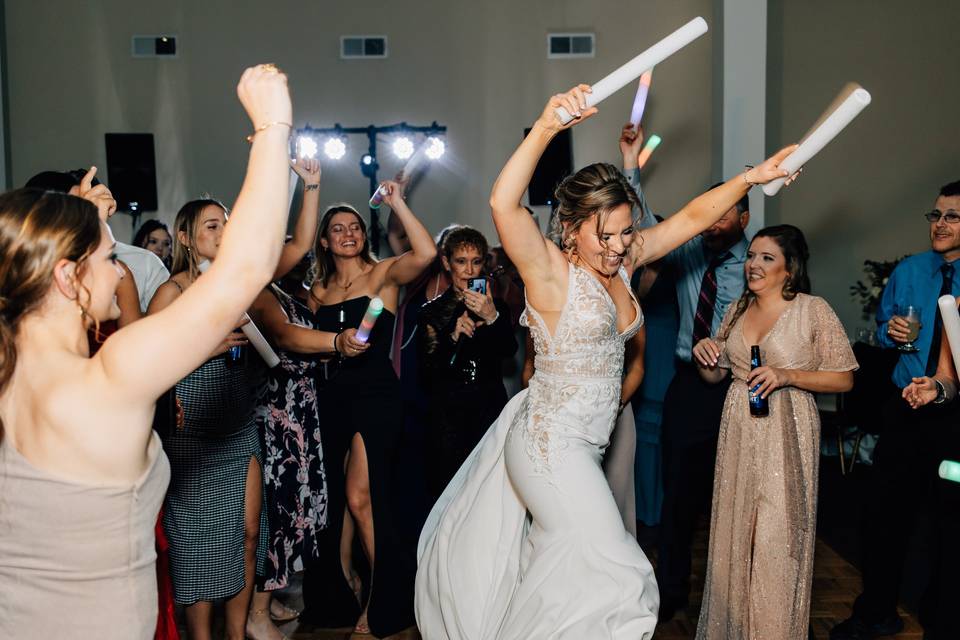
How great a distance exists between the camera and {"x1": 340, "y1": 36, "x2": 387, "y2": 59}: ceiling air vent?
6.69 metres

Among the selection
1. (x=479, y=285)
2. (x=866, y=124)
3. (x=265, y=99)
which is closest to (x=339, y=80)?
(x=479, y=285)

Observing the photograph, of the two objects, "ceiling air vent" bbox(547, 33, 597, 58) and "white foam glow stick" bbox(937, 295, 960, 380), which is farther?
"ceiling air vent" bbox(547, 33, 597, 58)

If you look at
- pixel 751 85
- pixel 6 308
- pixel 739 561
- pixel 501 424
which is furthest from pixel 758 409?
pixel 751 85

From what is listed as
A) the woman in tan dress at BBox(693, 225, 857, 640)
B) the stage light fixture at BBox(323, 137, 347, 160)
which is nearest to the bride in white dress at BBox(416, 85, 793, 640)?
the woman in tan dress at BBox(693, 225, 857, 640)

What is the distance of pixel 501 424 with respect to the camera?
2.53m

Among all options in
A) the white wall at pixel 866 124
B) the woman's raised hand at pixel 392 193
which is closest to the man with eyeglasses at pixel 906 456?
the woman's raised hand at pixel 392 193

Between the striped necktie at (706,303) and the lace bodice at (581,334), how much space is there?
4.01 ft

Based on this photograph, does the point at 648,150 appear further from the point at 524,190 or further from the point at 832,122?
the point at 524,190

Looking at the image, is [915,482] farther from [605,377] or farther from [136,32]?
[136,32]

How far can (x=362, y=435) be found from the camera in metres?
3.36

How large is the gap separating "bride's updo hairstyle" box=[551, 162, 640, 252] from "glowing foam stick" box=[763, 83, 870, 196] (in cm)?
40

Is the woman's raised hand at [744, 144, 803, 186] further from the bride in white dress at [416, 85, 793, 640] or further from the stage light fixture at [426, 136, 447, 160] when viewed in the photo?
the stage light fixture at [426, 136, 447, 160]

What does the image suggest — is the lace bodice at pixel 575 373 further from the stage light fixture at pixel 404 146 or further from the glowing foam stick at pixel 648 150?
Result: the stage light fixture at pixel 404 146

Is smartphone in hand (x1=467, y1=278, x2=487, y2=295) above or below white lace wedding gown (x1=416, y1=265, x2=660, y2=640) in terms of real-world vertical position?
above
